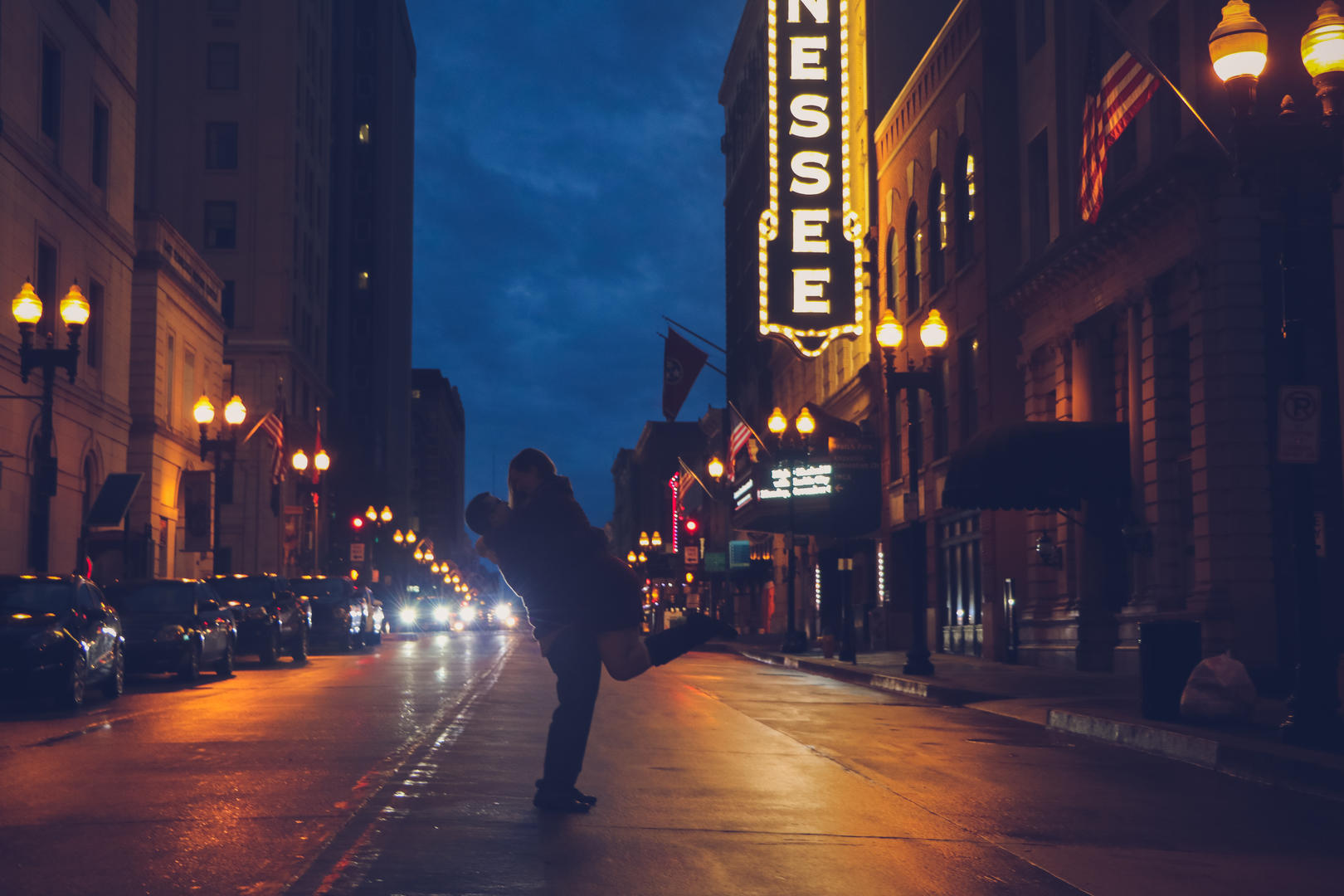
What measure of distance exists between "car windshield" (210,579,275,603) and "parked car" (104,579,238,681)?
6.58m

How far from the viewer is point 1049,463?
26.4 meters

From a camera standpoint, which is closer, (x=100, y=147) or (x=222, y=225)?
(x=100, y=147)

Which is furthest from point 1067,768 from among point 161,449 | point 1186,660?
point 161,449

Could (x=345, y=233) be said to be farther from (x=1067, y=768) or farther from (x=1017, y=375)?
(x=1067, y=768)

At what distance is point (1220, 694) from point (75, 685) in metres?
12.7

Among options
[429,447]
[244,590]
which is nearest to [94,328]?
[244,590]

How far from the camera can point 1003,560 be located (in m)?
33.1

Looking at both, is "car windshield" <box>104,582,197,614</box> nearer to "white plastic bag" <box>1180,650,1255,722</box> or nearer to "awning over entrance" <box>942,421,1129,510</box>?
"awning over entrance" <box>942,421,1129,510</box>

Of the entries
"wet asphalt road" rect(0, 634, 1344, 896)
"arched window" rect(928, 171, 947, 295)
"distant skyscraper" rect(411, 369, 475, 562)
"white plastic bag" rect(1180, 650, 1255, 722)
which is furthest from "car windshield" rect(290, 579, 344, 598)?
"distant skyscraper" rect(411, 369, 475, 562)

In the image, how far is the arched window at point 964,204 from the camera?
1417 inches

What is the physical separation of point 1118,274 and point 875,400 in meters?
18.9

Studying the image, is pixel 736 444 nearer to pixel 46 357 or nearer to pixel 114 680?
pixel 46 357

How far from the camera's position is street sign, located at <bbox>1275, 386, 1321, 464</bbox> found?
13.2 metres

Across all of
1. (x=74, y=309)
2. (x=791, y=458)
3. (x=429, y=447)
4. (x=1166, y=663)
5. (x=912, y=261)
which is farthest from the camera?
(x=429, y=447)
